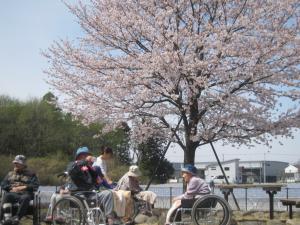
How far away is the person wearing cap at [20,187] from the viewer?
29.3 feet

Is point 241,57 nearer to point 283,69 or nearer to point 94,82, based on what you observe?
point 283,69

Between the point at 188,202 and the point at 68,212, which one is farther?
the point at 188,202

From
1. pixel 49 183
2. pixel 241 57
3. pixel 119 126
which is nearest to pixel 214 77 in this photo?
pixel 241 57

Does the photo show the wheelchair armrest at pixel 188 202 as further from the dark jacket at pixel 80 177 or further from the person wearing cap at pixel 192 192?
the dark jacket at pixel 80 177

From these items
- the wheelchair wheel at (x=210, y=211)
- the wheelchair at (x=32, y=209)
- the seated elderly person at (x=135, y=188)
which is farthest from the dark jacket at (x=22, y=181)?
the wheelchair wheel at (x=210, y=211)

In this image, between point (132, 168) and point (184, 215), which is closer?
point (184, 215)

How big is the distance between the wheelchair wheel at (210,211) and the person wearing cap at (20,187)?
2958 mm

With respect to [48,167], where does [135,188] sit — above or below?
below

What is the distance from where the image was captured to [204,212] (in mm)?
8016

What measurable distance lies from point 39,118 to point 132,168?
4092 centimetres

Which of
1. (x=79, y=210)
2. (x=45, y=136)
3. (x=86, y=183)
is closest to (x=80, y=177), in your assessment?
(x=86, y=183)

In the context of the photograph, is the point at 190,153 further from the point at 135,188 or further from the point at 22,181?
the point at 22,181

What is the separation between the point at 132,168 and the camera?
977 centimetres

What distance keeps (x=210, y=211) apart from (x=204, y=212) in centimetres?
9
